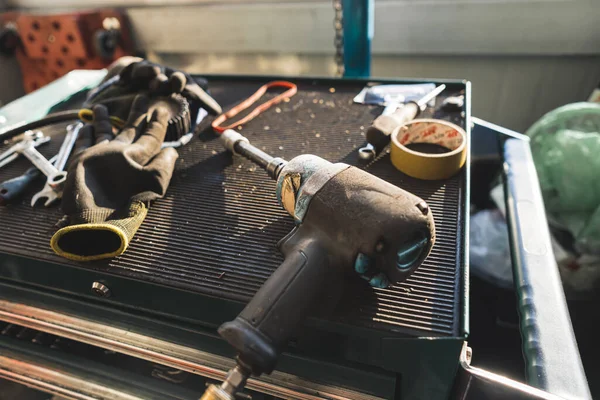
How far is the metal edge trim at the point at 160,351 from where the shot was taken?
539 millimetres

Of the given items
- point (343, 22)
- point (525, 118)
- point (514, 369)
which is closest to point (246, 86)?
point (343, 22)

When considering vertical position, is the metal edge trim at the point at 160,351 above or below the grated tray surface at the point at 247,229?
below

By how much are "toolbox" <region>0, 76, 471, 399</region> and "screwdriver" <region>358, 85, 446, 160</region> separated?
21 mm

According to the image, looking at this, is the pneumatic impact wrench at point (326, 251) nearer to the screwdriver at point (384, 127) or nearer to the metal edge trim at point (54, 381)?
the screwdriver at point (384, 127)

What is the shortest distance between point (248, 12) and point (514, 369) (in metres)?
1.61

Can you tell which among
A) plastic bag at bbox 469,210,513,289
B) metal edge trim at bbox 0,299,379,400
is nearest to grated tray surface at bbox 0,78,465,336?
metal edge trim at bbox 0,299,379,400

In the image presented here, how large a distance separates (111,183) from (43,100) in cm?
58

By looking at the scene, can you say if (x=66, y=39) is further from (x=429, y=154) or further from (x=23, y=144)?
(x=429, y=154)

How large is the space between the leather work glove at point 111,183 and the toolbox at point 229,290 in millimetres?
28

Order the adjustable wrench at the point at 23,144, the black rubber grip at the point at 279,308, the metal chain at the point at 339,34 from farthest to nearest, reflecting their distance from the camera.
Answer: the metal chain at the point at 339,34, the adjustable wrench at the point at 23,144, the black rubber grip at the point at 279,308

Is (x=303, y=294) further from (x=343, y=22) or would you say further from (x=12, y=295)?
(x=343, y=22)

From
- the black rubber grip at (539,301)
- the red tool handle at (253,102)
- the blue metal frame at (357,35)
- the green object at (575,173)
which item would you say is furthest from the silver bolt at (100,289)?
the green object at (575,173)

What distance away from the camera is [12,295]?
2.18ft

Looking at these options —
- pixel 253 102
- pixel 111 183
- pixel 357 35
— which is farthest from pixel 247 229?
pixel 357 35
